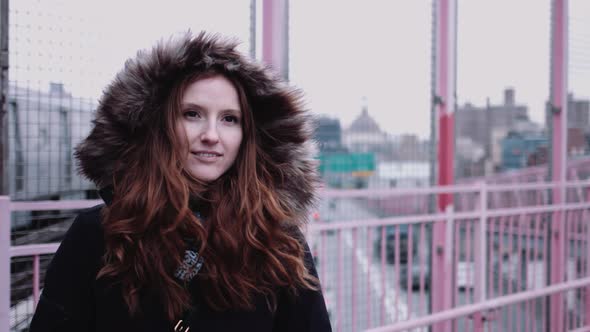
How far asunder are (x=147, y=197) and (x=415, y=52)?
257 cm

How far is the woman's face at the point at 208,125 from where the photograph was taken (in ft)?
4.05

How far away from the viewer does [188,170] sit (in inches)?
49.3

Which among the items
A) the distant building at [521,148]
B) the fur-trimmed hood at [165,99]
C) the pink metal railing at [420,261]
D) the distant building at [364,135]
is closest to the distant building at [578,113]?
the distant building at [521,148]

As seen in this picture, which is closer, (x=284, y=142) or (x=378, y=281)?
(x=284, y=142)

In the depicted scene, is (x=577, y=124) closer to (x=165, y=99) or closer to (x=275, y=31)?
(x=275, y=31)

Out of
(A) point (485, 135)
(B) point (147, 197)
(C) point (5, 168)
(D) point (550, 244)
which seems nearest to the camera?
(B) point (147, 197)

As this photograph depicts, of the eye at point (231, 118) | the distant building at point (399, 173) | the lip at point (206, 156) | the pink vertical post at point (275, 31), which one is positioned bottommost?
the distant building at point (399, 173)

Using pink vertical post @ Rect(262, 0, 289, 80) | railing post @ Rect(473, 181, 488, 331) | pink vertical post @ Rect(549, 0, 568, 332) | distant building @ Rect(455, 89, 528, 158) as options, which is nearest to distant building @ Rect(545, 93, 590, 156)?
pink vertical post @ Rect(549, 0, 568, 332)

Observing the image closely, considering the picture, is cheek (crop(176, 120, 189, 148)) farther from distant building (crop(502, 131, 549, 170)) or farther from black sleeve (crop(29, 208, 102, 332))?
distant building (crop(502, 131, 549, 170))

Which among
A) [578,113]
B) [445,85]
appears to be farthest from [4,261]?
[578,113]

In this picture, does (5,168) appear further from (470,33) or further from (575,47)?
(575,47)

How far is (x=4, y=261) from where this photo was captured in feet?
5.06

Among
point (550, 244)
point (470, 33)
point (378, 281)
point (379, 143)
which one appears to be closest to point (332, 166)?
point (379, 143)

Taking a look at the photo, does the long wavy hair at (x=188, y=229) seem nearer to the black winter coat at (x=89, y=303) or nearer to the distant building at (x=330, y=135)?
the black winter coat at (x=89, y=303)
